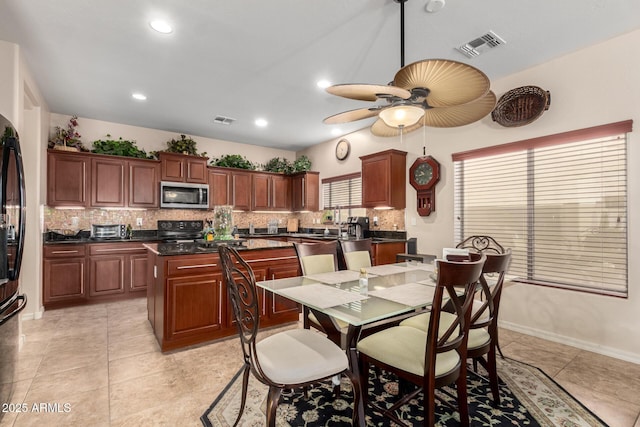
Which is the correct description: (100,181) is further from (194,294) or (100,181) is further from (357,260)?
(357,260)

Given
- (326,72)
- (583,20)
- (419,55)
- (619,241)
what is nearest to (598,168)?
(619,241)

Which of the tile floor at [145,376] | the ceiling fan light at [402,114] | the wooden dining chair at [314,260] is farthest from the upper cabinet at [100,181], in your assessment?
the ceiling fan light at [402,114]

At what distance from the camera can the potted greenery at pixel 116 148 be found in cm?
483

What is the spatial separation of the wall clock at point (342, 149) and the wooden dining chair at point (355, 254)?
3.17 meters

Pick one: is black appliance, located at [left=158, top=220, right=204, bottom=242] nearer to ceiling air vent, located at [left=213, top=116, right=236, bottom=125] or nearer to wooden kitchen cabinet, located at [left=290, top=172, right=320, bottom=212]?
ceiling air vent, located at [left=213, top=116, right=236, bottom=125]

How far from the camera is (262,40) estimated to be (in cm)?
283

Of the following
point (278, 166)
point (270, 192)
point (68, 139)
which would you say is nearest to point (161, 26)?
point (68, 139)

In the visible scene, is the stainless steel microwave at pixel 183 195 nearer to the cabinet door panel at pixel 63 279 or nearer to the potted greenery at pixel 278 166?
the cabinet door panel at pixel 63 279

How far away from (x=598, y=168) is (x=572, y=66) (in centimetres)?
104

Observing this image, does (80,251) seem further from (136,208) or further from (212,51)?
(212,51)

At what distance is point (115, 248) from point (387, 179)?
13.8 feet

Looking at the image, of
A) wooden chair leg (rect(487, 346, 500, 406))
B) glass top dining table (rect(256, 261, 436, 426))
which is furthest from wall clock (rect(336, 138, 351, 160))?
wooden chair leg (rect(487, 346, 500, 406))

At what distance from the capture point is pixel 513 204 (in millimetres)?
3516

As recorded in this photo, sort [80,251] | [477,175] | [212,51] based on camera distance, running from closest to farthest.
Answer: [212,51] → [477,175] → [80,251]
